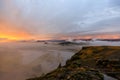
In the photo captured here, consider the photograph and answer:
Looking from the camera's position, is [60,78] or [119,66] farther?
[119,66]

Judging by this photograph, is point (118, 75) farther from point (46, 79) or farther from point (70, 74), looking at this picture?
point (46, 79)

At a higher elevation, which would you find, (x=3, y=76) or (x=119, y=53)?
(x=119, y=53)

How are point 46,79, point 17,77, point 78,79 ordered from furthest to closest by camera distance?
point 17,77, point 46,79, point 78,79

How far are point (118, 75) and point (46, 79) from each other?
425 inches

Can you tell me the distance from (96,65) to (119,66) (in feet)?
16.6

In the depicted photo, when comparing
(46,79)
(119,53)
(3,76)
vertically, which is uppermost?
(119,53)

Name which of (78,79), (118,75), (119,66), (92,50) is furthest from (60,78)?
(92,50)

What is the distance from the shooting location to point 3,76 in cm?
17412

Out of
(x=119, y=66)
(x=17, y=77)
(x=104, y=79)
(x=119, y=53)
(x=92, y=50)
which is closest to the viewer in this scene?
(x=104, y=79)

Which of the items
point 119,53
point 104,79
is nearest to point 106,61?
point 119,53

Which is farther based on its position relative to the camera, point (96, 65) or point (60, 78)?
point (96, 65)

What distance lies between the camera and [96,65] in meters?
36.6

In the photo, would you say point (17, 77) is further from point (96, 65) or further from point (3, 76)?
point (96, 65)

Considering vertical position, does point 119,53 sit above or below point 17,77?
above
